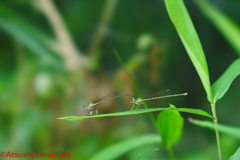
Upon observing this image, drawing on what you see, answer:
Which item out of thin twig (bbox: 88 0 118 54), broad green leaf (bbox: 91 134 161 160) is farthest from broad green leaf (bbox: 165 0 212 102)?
thin twig (bbox: 88 0 118 54)

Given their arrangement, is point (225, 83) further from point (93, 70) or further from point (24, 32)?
point (24, 32)

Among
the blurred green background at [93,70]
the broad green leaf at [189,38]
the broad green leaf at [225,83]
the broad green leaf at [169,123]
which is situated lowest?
the broad green leaf at [169,123]

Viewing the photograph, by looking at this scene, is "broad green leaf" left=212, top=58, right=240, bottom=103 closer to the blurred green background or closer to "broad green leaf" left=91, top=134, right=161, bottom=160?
"broad green leaf" left=91, top=134, right=161, bottom=160

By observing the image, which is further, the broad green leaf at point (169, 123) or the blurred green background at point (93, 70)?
the blurred green background at point (93, 70)

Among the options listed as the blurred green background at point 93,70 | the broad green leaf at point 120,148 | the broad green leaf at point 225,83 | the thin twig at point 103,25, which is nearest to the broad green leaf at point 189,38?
Result: the broad green leaf at point 225,83

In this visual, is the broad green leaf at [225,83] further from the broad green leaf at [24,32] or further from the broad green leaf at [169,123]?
the broad green leaf at [24,32]

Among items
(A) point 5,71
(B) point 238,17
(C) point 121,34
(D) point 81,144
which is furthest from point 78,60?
(B) point 238,17
